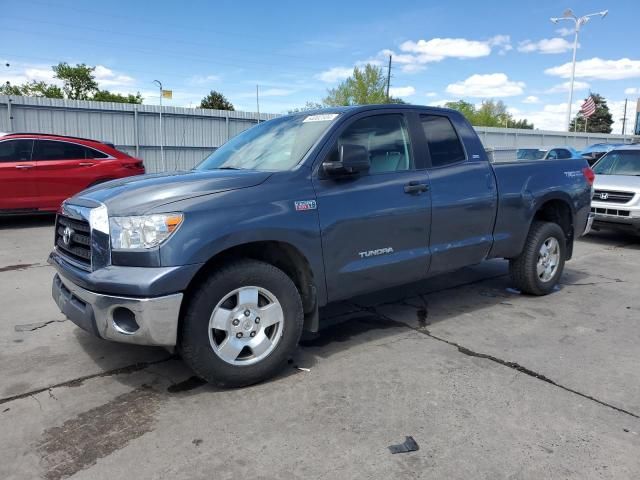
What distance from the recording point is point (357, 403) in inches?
125

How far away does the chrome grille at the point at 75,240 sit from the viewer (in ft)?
10.8

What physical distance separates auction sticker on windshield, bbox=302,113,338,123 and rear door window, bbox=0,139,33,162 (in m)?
8.06

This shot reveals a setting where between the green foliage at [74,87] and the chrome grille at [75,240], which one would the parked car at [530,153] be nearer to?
the chrome grille at [75,240]

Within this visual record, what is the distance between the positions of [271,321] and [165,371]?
91cm

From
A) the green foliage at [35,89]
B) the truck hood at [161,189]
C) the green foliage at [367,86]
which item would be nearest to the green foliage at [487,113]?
the green foliage at [367,86]

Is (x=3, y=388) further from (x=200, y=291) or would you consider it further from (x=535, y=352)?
(x=535, y=352)

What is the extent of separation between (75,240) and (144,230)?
28.7 inches

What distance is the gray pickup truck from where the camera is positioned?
120 inches

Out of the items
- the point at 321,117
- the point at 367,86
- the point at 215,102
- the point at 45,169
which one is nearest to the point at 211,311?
the point at 321,117

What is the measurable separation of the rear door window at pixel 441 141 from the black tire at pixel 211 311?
1.89 meters

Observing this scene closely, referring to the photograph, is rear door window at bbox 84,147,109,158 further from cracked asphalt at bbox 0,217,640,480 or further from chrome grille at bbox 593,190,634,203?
chrome grille at bbox 593,190,634,203

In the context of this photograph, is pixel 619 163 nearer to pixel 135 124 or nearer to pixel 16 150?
pixel 16 150

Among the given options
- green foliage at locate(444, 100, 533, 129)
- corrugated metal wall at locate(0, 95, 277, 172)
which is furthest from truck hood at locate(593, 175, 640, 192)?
green foliage at locate(444, 100, 533, 129)

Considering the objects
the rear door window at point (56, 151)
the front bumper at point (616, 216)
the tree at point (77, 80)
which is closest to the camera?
the front bumper at point (616, 216)
